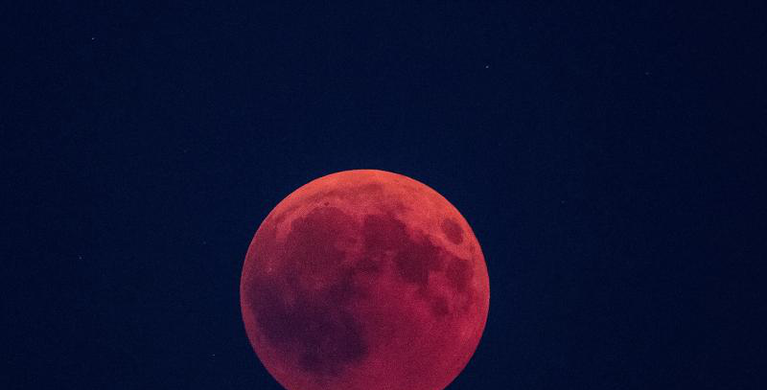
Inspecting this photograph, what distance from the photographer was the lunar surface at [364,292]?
21.4 ft

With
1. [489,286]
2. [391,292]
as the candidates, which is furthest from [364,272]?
[489,286]

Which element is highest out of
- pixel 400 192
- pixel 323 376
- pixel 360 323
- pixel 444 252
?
pixel 400 192

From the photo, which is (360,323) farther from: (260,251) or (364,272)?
(260,251)

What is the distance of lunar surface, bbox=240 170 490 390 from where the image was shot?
6520mm

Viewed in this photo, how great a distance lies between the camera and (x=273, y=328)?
6969 millimetres

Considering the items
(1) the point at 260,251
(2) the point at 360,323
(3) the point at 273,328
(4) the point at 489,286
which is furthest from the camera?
(4) the point at 489,286

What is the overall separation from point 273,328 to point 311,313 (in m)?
0.75

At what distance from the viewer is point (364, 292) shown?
6480 mm

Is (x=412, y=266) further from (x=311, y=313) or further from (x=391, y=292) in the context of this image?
(x=311, y=313)

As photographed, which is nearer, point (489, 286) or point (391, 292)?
point (391, 292)

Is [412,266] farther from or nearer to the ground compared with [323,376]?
farther from the ground

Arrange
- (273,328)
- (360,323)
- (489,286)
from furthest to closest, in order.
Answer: (489,286) < (273,328) < (360,323)

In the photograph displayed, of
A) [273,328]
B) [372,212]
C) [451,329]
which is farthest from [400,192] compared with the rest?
[273,328]

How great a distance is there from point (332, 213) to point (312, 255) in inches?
25.6
